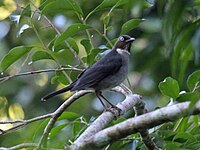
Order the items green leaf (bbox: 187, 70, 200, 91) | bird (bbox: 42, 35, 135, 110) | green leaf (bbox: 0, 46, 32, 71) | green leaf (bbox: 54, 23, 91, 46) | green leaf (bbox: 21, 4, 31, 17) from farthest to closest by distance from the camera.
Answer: bird (bbox: 42, 35, 135, 110) < green leaf (bbox: 21, 4, 31, 17) < green leaf (bbox: 0, 46, 32, 71) < green leaf (bbox: 54, 23, 91, 46) < green leaf (bbox: 187, 70, 200, 91)

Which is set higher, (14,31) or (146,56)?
(146,56)

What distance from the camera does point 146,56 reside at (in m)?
2.91

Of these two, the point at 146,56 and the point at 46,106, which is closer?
the point at 146,56

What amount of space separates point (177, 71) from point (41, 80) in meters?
5.31

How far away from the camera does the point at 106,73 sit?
464 cm

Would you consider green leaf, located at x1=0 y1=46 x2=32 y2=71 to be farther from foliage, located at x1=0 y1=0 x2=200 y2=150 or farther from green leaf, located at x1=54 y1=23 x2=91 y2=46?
green leaf, located at x1=54 y1=23 x2=91 y2=46

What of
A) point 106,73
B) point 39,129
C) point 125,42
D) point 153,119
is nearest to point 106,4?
point 39,129

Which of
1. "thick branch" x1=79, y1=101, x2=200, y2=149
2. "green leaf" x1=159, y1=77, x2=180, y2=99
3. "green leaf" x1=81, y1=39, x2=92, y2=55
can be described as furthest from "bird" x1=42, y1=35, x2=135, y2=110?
"thick branch" x1=79, y1=101, x2=200, y2=149

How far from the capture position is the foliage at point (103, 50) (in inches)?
49.7

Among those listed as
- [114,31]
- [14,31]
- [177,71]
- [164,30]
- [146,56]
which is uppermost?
[164,30]

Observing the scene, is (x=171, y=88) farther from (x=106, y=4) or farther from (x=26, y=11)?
(x=26, y=11)

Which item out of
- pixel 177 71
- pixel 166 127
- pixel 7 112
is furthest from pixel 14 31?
pixel 177 71

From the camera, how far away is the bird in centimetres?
425

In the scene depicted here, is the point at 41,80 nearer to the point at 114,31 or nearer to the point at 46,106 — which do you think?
the point at 46,106
